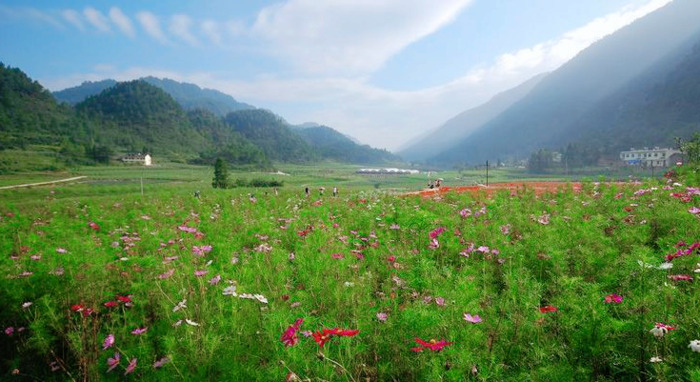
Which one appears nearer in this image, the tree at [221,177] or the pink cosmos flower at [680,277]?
the pink cosmos flower at [680,277]

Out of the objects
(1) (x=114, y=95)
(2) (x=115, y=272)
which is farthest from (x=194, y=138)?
(2) (x=115, y=272)

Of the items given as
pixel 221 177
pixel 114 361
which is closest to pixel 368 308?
pixel 114 361

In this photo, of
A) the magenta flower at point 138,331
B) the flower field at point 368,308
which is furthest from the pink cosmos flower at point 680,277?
the magenta flower at point 138,331

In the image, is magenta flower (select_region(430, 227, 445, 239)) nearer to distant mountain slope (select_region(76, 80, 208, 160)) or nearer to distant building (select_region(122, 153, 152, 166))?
distant building (select_region(122, 153, 152, 166))

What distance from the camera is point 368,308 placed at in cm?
350

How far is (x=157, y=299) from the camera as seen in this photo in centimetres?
373

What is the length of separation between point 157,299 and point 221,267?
88 cm

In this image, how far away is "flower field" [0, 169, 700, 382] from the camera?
7.91 feet

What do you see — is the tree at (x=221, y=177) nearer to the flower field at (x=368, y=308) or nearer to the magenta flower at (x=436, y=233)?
the flower field at (x=368, y=308)

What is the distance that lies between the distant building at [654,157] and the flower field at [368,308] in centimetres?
9868

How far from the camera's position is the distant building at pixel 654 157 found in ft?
267

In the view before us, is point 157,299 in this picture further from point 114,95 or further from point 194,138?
point 114,95

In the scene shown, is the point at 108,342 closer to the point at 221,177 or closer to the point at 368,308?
the point at 368,308

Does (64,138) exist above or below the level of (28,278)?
above
